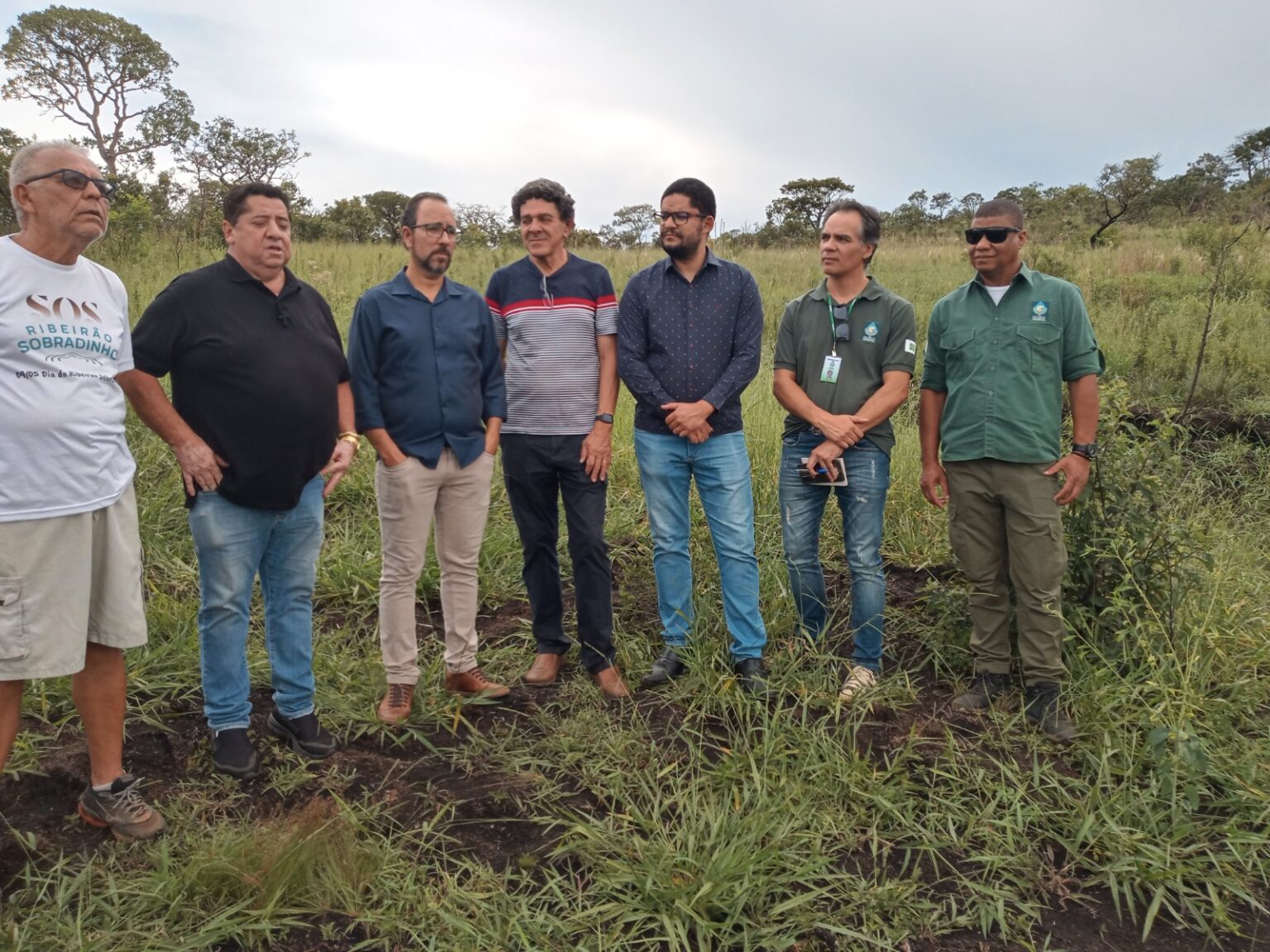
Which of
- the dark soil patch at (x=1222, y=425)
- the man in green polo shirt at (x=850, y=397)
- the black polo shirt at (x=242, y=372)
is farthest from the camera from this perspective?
the dark soil patch at (x=1222, y=425)

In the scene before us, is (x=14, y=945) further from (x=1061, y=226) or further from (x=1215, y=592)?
(x=1061, y=226)

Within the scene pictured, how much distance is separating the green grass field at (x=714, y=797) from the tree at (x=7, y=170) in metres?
2.73

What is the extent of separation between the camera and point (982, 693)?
3604mm

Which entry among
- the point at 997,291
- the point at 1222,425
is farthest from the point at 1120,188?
the point at 997,291

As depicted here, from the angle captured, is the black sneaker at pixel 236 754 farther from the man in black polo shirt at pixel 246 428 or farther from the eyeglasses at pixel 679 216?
the eyeglasses at pixel 679 216

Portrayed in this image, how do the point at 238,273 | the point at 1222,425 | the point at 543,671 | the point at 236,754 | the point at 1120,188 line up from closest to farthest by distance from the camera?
the point at 238,273
the point at 236,754
the point at 543,671
the point at 1222,425
the point at 1120,188

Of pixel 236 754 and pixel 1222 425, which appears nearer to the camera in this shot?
pixel 236 754

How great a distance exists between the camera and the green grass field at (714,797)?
2.45 meters

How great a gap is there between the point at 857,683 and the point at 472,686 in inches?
63.5

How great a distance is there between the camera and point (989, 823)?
2.88 meters

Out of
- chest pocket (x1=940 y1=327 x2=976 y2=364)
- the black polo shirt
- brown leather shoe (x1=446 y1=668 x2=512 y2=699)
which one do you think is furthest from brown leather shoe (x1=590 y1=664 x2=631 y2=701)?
chest pocket (x1=940 y1=327 x2=976 y2=364)

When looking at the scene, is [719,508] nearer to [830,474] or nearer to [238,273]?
[830,474]

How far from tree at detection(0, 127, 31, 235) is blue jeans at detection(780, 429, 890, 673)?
11.4ft

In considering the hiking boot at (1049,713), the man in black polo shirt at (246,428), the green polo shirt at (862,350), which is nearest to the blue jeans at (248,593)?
the man in black polo shirt at (246,428)
